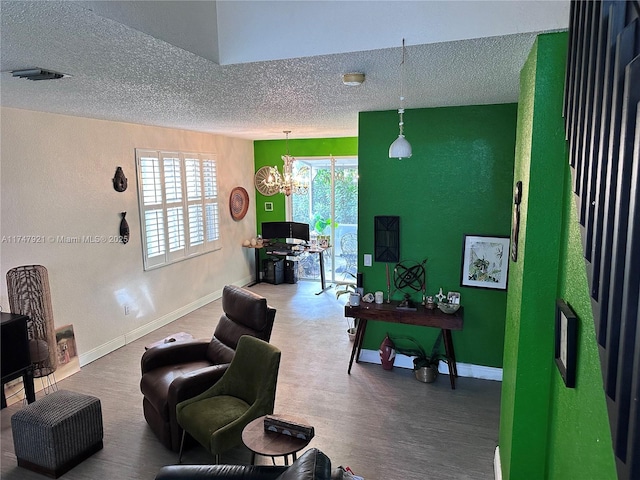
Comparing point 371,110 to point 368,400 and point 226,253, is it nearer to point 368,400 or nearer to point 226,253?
point 368,400

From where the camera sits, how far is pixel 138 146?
5480 mm

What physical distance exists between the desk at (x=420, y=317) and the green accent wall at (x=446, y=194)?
0.24 metres

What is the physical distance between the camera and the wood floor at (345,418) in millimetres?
3148

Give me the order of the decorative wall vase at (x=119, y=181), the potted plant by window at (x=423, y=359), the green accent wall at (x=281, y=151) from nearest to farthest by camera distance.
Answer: the potted plant by window at (x=423, y=359), the decorative wall vase at (x=119, y=181), the green accent wall at (x=281, y=151)

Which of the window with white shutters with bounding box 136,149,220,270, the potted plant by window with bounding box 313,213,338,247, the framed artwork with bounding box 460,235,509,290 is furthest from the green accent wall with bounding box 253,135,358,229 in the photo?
the framed artwork with bounding box 460,235,509,290

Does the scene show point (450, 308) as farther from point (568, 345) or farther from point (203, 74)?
point (203, 74)

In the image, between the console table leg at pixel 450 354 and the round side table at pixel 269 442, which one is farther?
the console table leg at pixel 450 354

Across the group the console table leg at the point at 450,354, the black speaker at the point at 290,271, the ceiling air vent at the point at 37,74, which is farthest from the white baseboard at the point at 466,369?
the ceiling air vent at the point at 37,74

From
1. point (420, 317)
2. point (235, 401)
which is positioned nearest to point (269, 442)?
point (235, 401)

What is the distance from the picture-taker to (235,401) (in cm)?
319

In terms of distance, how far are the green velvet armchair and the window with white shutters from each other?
297cm

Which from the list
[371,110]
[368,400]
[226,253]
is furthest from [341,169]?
[368,400]

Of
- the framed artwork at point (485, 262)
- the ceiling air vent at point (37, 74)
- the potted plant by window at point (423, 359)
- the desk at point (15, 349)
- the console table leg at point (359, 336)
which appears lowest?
the potted plant by window at point (423, 359)

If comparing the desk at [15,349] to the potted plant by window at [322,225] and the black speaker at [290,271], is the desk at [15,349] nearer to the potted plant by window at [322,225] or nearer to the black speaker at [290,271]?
the black speaker at [290,271]
